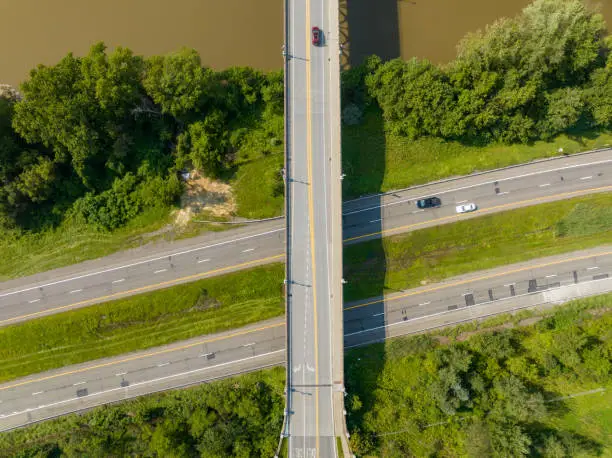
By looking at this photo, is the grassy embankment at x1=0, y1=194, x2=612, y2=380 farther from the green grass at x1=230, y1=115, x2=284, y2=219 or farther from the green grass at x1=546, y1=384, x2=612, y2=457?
the green grass at x1=546, y1=384, x2=612, y2=457

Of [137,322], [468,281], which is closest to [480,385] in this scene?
[468,281]

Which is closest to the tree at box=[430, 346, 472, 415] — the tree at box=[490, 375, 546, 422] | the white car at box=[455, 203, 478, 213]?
the tree at box=[490, 375, 546, 422]

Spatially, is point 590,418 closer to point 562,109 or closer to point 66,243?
point 562,109

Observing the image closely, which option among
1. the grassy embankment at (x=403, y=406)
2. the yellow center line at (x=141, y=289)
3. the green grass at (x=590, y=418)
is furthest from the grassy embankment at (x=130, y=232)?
the green grass at (x=590, y=418)

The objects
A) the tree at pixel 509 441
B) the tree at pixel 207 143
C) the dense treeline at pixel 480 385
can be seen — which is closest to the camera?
the tree at pixel 509 441

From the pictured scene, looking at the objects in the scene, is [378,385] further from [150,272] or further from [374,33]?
[374,33]

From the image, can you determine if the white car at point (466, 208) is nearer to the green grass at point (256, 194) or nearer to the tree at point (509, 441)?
the green grass at point (256, 194)
